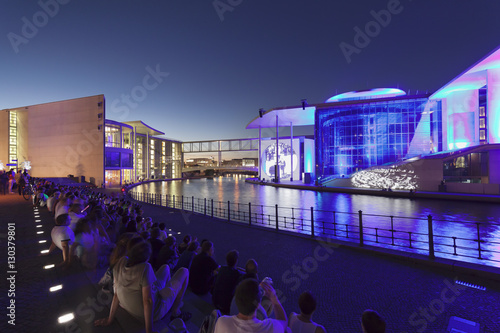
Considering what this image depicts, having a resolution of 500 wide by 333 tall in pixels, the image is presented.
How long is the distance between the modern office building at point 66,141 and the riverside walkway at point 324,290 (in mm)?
37148

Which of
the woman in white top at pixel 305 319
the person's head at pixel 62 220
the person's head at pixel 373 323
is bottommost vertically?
the woman in white top at pixel 305 319

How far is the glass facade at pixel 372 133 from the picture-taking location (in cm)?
3962

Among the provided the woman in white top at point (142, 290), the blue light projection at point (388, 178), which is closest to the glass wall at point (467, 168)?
the blue light projection at point (388, 178)

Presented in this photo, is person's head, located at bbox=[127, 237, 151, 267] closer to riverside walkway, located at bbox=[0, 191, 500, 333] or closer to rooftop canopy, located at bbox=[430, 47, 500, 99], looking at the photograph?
riverside walkway, located at bbox=[0, 191, 500, 333]

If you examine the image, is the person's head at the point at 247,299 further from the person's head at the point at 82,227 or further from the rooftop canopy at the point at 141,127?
the rooftop canopy at the point at 141,127

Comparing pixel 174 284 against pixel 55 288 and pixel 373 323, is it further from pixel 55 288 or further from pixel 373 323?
pixel 373 323

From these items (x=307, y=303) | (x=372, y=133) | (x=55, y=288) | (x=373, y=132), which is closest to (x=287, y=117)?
(x=372, y=133)

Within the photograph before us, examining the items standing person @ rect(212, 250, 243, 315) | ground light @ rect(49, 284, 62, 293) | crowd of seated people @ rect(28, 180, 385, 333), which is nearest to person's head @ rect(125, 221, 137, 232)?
crowd of seated people @ rect(28, 180, 385, 333)

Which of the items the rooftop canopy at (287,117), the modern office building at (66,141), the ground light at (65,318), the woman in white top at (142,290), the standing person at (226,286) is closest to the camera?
the woman in white top at (142,290)

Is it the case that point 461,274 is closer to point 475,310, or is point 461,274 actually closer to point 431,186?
point 475,310

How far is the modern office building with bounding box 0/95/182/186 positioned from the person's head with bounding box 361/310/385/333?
146ft

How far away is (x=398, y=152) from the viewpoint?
4044 cm

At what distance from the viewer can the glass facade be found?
130 feet

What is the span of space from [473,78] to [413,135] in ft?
33.3
